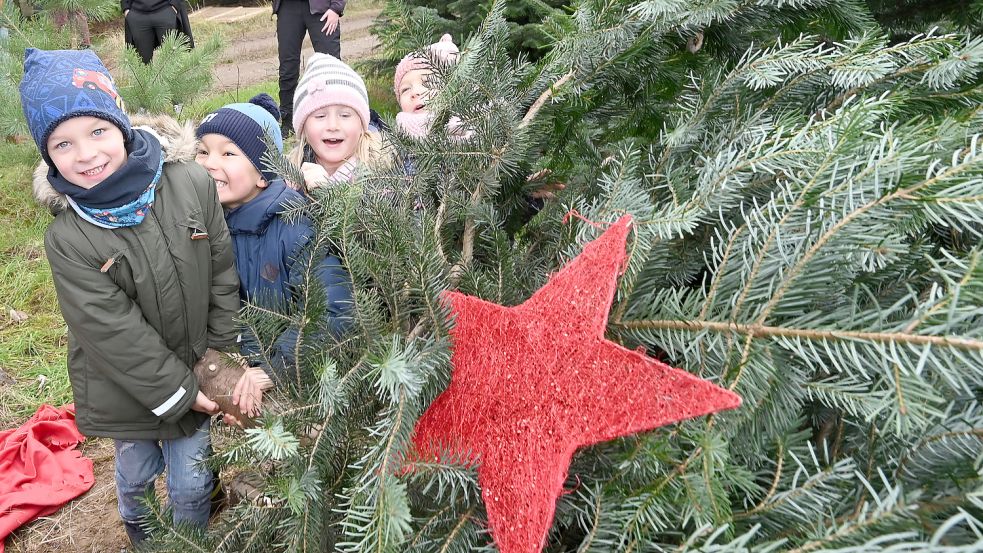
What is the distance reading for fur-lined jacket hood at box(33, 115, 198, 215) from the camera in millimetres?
1410

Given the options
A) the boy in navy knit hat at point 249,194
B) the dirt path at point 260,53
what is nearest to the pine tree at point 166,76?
the boy in navy knit hat at point 249,194

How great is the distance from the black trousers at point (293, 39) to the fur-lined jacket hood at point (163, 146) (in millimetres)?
3212

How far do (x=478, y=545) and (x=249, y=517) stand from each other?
0.35 meters

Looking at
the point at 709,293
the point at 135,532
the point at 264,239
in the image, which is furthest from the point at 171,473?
the point at 709,293

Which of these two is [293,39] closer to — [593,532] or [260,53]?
[260,53]

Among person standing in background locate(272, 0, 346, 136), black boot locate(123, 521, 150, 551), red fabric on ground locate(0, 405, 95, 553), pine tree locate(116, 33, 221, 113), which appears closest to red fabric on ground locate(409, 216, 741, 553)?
black boot locate(123, 521, 150, 551)

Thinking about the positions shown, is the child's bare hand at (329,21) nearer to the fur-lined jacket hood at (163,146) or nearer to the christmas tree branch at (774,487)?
the fur-lined jacket hood at (163,146)

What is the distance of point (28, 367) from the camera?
9.16 ft

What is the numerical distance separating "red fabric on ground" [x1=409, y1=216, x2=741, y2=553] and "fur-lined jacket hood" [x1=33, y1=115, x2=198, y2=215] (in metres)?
1.14

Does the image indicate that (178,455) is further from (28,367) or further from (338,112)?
(28,367)

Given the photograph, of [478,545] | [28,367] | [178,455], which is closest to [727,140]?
[478,545]

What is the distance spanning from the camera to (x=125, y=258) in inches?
55.8

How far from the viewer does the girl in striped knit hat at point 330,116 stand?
185 centimetres

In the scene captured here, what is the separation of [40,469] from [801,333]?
261 cm
